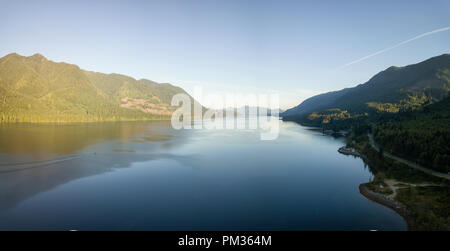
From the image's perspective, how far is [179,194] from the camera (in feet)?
73.9

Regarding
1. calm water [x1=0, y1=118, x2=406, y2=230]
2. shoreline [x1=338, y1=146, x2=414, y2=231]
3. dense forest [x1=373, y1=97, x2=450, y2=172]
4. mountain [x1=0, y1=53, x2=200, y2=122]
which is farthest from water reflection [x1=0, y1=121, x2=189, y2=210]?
mountain [x1=0, y1=53, x2=200, y2=122]

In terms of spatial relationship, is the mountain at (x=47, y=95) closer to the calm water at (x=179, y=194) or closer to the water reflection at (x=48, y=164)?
the water reflection at (x=48, y=164)

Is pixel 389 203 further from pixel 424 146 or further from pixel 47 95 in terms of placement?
pixel 47 95

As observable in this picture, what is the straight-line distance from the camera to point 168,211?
1850 cm

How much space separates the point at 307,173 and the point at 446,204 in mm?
15248

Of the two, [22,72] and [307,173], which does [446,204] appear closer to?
[307,173]

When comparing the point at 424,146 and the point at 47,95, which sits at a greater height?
the point at 47,95

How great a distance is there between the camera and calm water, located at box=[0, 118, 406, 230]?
54.9 feet

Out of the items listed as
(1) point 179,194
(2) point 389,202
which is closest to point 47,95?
(1) point 179,194

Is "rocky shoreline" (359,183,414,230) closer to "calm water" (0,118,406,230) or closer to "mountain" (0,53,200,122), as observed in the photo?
"calm water" (0,118,406,230)

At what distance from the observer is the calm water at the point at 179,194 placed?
54.9ft
